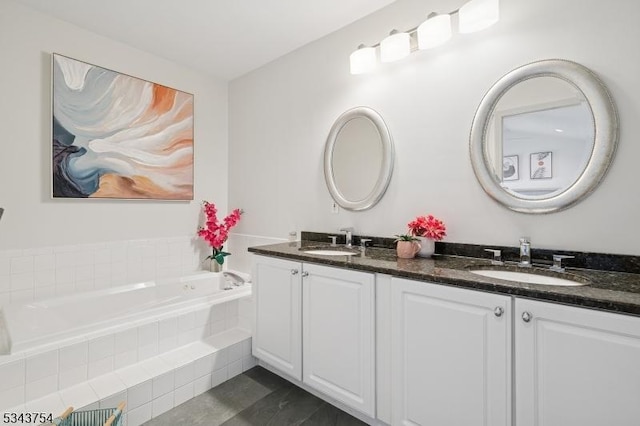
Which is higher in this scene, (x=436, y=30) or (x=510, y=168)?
(x=436, y=30)

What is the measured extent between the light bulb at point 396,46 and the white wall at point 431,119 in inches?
4.1

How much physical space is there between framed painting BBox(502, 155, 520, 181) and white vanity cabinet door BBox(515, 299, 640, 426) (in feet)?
2.46

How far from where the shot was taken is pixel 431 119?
188 centimetres

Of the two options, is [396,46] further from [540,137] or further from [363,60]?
[540,137]

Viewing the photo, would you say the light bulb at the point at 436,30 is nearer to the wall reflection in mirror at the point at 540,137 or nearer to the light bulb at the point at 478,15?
the light bulb at the point at 478,15

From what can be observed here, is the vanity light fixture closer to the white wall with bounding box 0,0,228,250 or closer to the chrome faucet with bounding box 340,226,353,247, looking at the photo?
the chrome faucet with bounding box 340,226,353,247

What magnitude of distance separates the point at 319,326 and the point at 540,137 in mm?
1507

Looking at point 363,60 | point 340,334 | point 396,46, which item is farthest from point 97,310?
point 396,46

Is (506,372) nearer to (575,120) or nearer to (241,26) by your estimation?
(575,120)

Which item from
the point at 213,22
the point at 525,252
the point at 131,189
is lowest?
the point at 525,252

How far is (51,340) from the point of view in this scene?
163 centimetres

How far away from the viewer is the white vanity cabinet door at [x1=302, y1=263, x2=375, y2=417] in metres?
1.55

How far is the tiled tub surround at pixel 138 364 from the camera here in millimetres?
1537

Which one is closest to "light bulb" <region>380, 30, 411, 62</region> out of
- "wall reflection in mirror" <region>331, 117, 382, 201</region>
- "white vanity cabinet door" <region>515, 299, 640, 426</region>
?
Answer: "wall reflection in mirror" <region>331, 117, 382, 201</region>
